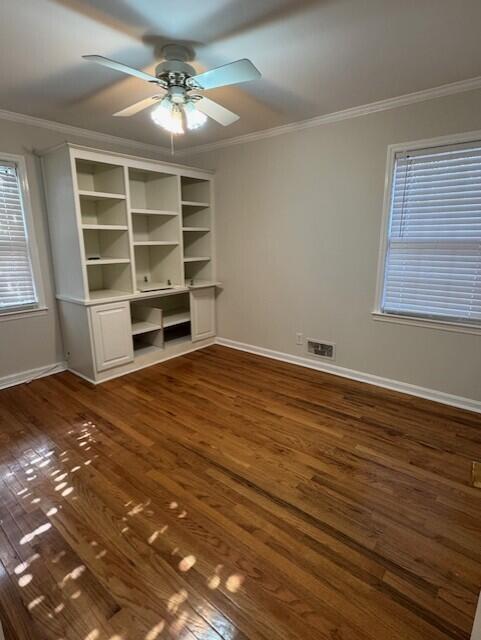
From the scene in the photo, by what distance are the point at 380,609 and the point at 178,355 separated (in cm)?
320

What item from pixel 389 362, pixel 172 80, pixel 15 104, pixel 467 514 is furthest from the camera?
pixel 389 362

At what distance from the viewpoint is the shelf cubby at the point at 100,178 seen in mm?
3324

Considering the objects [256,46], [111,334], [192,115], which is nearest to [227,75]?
[256,46]

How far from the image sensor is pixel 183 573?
4.80 ft

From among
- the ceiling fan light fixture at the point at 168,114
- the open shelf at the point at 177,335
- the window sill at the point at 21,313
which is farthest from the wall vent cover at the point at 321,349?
the window sill at the point at 21,313

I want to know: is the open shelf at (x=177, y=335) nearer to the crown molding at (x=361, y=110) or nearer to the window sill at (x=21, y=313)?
the window sill at (x=21, y=313)

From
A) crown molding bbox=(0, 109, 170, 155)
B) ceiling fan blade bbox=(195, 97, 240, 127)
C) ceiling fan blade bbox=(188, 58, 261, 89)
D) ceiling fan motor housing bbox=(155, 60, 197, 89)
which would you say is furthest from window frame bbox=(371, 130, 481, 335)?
crown molding bbox=(0, 109, 170, 155)

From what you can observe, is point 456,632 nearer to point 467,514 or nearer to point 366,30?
point 467,514

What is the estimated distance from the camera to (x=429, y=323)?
2.89m

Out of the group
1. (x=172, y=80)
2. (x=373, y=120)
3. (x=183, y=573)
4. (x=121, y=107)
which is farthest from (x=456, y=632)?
(x=121, y=107)

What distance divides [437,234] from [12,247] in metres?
3.83

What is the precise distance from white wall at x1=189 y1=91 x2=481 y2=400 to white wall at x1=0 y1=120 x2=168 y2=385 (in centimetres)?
181

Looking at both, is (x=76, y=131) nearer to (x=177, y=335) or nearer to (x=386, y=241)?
(x=177, y=335)

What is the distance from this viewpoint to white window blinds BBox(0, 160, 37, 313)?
10.2ft
